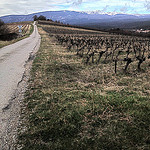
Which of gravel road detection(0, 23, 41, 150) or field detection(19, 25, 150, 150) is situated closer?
field detection(19, 25, 150, 150)

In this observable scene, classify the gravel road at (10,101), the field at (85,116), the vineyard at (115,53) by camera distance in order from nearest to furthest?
the field at (85,116) < the gravel road at (10,101) < the vineyard at (115,53)

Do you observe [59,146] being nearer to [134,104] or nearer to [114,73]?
[134,104]

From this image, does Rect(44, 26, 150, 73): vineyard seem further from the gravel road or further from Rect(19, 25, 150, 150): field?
the gravel road

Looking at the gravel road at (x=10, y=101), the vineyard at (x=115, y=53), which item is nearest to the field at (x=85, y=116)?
the gravel road at (x=10, y=101)

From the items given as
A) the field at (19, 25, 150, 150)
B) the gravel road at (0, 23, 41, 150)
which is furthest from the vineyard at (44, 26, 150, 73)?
the gravel road at (0, 23, 41, 150)

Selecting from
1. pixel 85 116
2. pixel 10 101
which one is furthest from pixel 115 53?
pixel 10 101

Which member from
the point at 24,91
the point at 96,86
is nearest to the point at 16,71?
the point at 24,91

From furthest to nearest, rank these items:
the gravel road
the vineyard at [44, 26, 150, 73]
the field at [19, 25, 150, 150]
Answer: the vineyard at [44, 26, 150, 73] < the gravel road < the field at [19, 25, 150, 150]

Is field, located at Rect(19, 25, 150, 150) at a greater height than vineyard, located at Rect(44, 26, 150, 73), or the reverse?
vineyard, located at Rect(44, 26, 150, 73)

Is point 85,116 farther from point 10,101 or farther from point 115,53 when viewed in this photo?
point 115,53

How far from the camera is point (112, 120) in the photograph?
396cm

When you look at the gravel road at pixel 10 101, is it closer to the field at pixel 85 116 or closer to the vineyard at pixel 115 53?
the field at pixel 85 116

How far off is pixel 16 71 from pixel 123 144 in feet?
22.5

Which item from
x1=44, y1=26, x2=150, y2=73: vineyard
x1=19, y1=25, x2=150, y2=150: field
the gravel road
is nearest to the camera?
x1=19, y1=25, x2=150, y2=150: field
